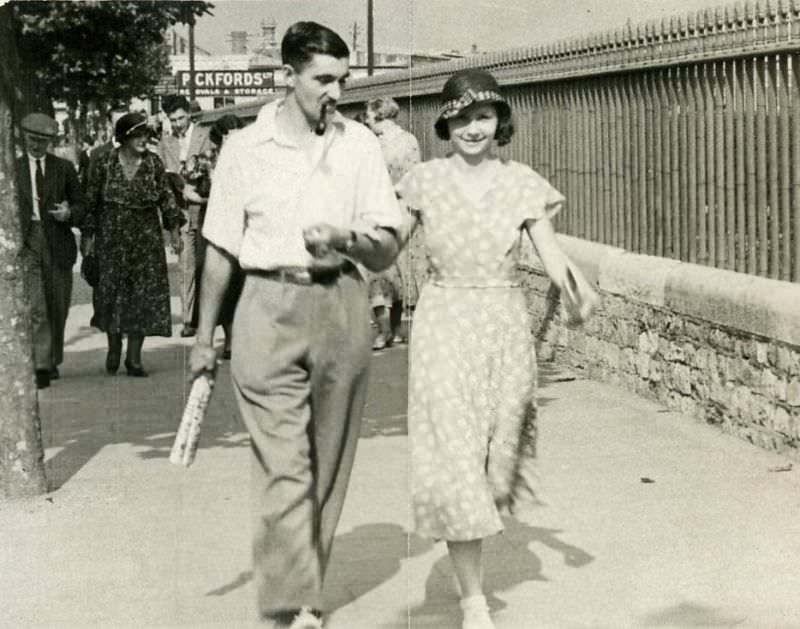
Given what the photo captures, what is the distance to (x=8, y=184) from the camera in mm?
7766

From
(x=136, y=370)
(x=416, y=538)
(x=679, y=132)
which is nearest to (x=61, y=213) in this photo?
(x=136, y=370)

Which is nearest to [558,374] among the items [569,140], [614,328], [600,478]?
[614,328]

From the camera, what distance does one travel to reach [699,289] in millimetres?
9438

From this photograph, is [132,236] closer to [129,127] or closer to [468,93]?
[129,127]

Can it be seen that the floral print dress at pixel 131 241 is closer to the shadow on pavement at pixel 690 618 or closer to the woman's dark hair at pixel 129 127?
the woman's dark hair at pixel 129 127

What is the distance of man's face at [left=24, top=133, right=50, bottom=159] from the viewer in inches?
465

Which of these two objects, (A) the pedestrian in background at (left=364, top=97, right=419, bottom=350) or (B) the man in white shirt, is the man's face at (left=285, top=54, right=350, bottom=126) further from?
(A) the pedestrian in background at (left=364, top=97, right=419, bottom=350)

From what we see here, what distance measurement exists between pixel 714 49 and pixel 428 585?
4.61 metres

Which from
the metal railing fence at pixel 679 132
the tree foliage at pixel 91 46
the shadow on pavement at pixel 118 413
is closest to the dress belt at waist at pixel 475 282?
the shadow on pavement at pixel 118 413

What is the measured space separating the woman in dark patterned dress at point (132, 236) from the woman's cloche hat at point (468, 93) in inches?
246

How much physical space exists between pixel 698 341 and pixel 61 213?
470cm

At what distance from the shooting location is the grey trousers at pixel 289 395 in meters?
5.25

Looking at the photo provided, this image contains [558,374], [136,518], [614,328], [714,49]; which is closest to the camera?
[136,518]

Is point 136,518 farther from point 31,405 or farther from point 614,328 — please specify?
point 614,328
